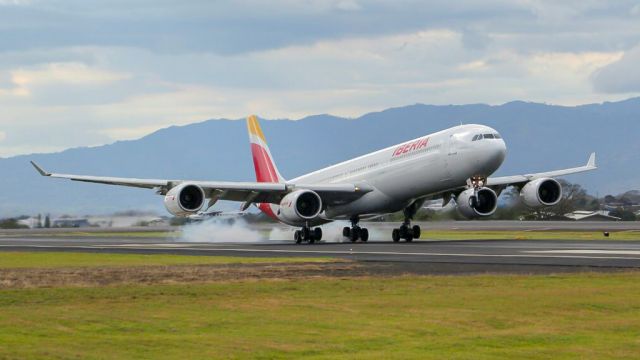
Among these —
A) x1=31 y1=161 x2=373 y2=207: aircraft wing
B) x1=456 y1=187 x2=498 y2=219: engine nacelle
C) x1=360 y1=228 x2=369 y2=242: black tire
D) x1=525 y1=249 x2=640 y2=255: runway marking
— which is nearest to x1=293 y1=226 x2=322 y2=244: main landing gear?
x1=31 y1=161 x2=373 y2=207: aircraft wing

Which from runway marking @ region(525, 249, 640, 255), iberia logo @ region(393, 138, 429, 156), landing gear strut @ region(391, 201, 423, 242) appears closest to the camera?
runway marking @ region(525, 249, 640, 255)

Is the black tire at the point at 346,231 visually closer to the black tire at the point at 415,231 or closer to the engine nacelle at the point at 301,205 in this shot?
the black tire at the point at 415,231

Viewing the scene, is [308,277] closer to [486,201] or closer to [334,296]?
[334,296]

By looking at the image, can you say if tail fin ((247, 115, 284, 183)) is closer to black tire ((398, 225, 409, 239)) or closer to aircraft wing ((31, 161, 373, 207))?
aircraft wing ((31, 161, 373, 207))

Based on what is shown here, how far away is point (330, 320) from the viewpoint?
2145 cm

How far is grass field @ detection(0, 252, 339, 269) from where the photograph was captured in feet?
129

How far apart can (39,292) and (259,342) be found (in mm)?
9365

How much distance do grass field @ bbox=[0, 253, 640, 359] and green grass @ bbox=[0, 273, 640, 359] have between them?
0.07 feet

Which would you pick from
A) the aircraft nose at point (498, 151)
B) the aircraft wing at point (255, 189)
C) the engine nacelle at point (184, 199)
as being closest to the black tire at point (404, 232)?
the aircraft wing at point (255, 189)

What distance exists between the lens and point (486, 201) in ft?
203

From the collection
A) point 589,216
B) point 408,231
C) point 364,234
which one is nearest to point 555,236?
point 408,231

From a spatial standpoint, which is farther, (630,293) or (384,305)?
(630,293)

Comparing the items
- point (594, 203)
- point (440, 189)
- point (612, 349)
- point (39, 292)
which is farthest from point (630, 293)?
point (594, 203)

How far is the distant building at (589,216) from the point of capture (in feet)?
413
